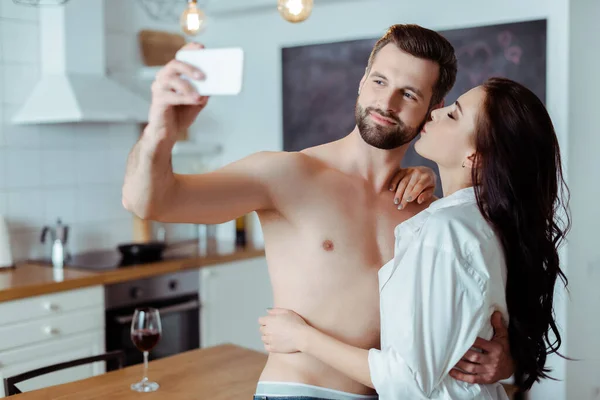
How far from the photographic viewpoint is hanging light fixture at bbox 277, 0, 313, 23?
2.02 metres

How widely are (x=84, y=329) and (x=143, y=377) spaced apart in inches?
49.4

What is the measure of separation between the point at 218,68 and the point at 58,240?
2832 mm

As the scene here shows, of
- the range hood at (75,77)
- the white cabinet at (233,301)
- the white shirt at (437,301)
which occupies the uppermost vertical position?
the range hood at (75,77)

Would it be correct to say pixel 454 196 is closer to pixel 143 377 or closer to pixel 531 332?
pixel 531 332

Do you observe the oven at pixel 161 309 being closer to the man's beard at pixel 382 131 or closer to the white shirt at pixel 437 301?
the man's beard at pixel 382 131

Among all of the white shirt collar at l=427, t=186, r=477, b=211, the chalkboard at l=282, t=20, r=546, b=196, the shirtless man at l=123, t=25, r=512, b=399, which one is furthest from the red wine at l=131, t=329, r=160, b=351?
the chalkboard at l=282, t=20, r=546, b=196

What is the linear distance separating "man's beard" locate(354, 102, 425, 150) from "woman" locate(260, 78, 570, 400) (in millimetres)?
133

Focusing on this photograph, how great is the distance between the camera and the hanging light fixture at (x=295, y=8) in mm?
2020

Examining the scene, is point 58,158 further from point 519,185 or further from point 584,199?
point 519,185

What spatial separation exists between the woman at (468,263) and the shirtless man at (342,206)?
119 mm

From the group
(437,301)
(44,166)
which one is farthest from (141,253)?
(437,301)

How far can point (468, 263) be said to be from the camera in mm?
1315

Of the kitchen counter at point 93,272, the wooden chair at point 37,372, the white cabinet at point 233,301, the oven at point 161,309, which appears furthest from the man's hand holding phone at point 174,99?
the white cabinet at point 233,301

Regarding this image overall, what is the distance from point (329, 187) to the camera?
5.57ft
